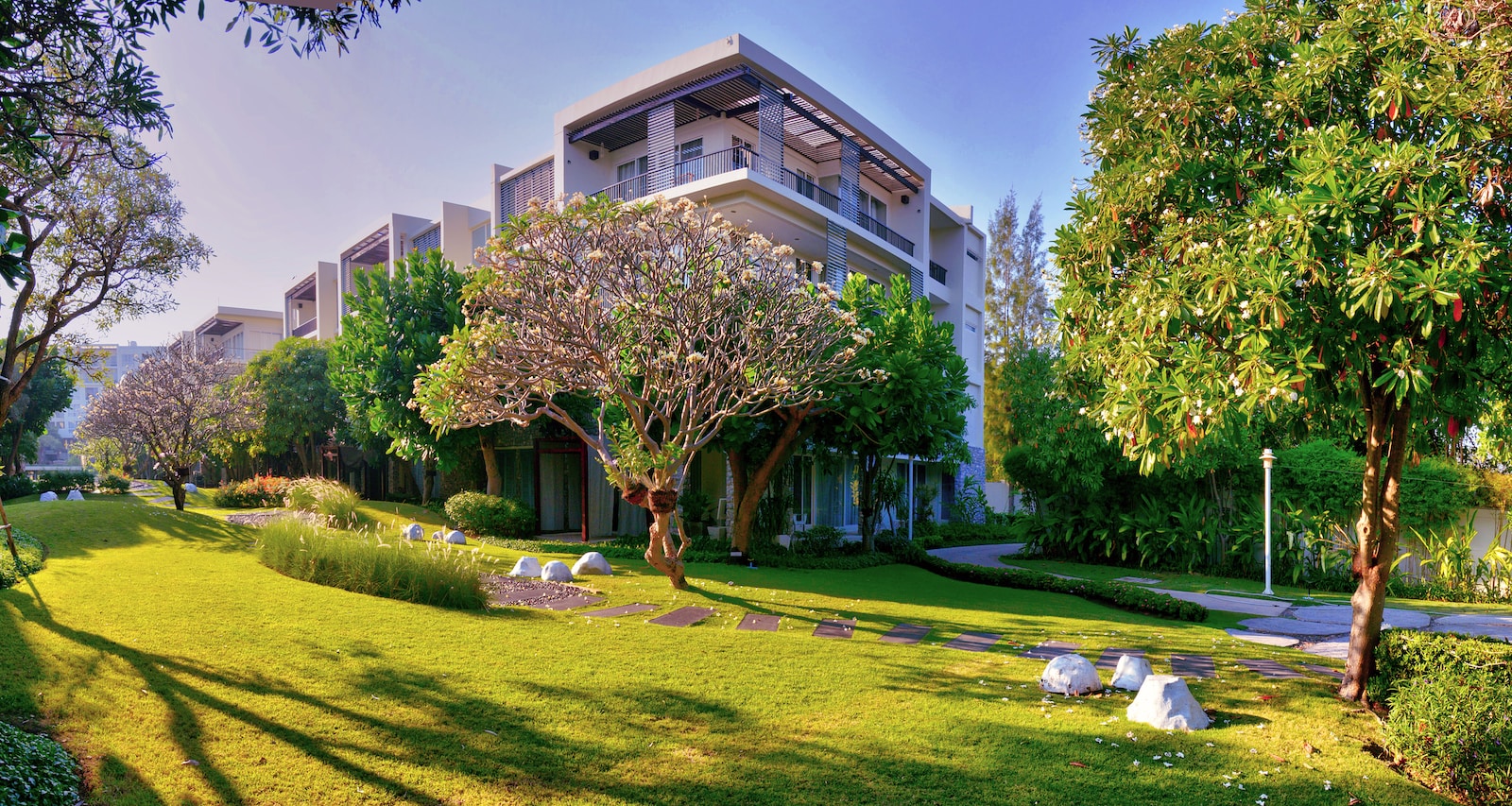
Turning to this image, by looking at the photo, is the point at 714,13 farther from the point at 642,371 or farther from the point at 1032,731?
the point at 1032,731

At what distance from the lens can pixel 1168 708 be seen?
18.2ft

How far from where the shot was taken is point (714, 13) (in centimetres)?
1128

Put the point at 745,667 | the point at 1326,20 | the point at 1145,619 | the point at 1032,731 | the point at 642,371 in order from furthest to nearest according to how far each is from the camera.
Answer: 1. the point at 642,371
2. the point at 1145,619
3. the point at 745,667
4. the point at 1326,20
5. the point at 1032,731

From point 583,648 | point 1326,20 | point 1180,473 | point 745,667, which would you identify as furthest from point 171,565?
point 1180,473

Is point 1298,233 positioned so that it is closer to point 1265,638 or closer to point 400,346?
point 1265,638

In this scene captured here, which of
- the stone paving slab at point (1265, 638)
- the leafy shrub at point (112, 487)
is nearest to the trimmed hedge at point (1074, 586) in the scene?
the stone paving slab at point (1265, 638)

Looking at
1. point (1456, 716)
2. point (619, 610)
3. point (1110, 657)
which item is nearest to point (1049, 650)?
point (1110, 657)

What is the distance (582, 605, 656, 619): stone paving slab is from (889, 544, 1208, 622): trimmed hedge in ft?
21.6

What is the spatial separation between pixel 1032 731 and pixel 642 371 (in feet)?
25.1

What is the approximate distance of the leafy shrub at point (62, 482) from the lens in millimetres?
27984

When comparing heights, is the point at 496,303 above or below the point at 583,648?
above

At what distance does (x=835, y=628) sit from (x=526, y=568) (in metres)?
5.06

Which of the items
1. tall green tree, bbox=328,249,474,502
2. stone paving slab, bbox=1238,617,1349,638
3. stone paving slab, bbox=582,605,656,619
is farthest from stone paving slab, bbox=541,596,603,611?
tall green tree, bbox=328,249,474,502

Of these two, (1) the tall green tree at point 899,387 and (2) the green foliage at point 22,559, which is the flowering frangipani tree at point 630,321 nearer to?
(1) the tall green tree at point 899,387
